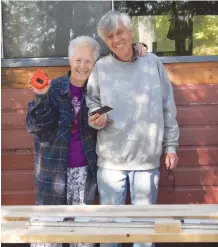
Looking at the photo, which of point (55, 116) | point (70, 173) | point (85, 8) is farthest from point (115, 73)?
point (85, 8)

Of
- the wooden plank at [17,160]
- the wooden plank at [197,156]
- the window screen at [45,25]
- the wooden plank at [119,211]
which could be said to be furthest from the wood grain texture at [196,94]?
the wooden plank at [119,211]

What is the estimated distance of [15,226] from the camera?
2.66 m

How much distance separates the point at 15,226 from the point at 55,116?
959mm

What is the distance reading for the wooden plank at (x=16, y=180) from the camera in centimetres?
431

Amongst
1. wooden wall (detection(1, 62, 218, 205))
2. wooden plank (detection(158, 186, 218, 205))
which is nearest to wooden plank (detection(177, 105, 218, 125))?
wooden wall (detection(1, 62, 218, 205))

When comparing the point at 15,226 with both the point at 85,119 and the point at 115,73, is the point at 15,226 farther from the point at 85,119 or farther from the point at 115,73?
the point at 115,73

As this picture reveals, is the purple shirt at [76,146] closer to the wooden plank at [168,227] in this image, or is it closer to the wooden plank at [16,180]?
the wooden plank at [16,180]

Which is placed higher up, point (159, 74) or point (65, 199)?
point (159, 74)

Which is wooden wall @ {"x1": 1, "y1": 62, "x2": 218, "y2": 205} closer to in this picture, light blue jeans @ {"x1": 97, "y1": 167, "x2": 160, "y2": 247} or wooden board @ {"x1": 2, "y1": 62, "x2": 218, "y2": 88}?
wooden board @ {"x1": 2, "y1": 62, "x2": 218, "y2": 88}

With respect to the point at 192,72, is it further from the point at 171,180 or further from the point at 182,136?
the point at 171,180

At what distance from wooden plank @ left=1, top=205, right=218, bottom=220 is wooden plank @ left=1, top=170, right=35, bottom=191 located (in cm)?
132

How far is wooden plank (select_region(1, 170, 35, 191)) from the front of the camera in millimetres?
4309

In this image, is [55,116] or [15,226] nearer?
[15,226]

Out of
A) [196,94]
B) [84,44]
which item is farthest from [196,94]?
[84,44]
